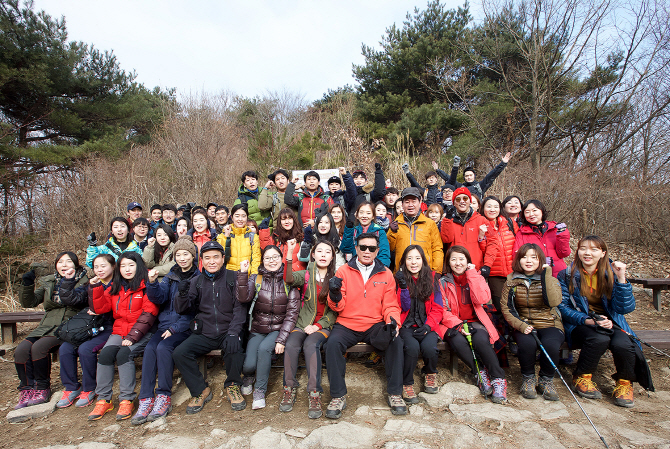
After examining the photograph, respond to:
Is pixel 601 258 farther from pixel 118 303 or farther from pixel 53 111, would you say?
pixel 53 111

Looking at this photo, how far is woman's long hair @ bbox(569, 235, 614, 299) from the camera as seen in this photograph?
3.31 meters

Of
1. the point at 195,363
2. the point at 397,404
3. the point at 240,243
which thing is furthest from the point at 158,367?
the point at 397,404

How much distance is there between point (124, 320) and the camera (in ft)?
11.8

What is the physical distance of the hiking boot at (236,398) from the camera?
324 cm

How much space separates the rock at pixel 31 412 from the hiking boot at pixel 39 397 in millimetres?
42

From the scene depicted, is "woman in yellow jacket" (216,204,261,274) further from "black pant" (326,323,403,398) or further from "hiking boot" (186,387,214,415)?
"black pant" (326,323,403,398)

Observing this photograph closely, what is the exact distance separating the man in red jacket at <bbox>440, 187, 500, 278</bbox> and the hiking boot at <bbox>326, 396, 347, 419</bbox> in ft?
7.02

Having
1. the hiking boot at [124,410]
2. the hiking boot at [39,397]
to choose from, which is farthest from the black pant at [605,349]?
the hiking boot at [39,397]

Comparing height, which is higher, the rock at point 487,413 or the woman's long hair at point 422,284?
the woman's long hair at point 422,284

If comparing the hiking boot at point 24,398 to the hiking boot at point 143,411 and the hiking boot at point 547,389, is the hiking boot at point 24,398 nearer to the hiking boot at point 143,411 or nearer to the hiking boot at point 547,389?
the hiking boot at point 143,411

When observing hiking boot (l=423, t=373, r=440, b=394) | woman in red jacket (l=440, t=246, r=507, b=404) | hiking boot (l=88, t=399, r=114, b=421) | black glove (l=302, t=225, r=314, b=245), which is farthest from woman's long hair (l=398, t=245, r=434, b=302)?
hiking boot (l=88, t=399, r=114, b=421)

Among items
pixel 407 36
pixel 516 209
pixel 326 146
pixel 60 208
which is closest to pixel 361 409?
pixel 516 209

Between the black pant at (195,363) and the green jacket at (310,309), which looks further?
the green jacket at (310,309)

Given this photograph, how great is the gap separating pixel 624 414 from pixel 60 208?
38.3 ft
